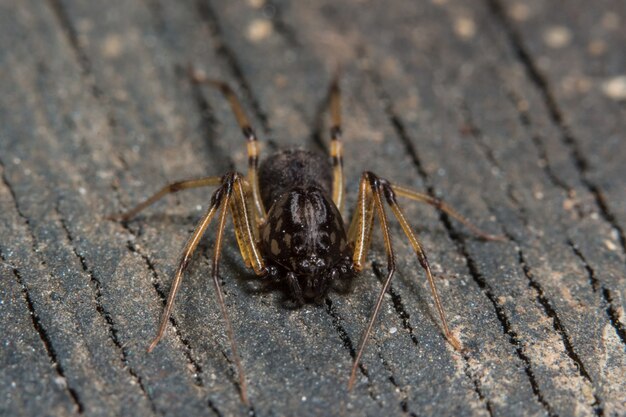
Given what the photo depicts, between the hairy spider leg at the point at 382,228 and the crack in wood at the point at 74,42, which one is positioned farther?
the crack in wood at the point at 74,42

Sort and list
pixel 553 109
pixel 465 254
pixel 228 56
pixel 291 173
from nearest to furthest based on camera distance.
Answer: pixel 465 254, pixel 291 173, pixel 553 109, pixel 228 56

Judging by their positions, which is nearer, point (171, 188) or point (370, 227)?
point (370, 227)

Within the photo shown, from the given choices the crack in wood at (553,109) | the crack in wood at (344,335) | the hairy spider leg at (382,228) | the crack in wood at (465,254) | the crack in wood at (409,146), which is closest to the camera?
the crack in wood at (344,335)

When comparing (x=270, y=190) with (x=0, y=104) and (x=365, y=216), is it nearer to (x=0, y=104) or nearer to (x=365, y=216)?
(x=365, y=216)

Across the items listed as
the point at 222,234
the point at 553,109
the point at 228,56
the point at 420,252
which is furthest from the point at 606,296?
the point at 228,56

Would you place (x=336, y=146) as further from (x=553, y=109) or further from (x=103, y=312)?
(x=103, y=312)

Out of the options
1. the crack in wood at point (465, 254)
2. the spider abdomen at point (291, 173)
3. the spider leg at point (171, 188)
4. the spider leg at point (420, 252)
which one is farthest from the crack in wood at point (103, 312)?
the crack in wood at point (465, 254)

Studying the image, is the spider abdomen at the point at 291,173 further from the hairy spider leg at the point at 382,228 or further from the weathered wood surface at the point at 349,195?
the hairy spider leg at the point at 382,228
